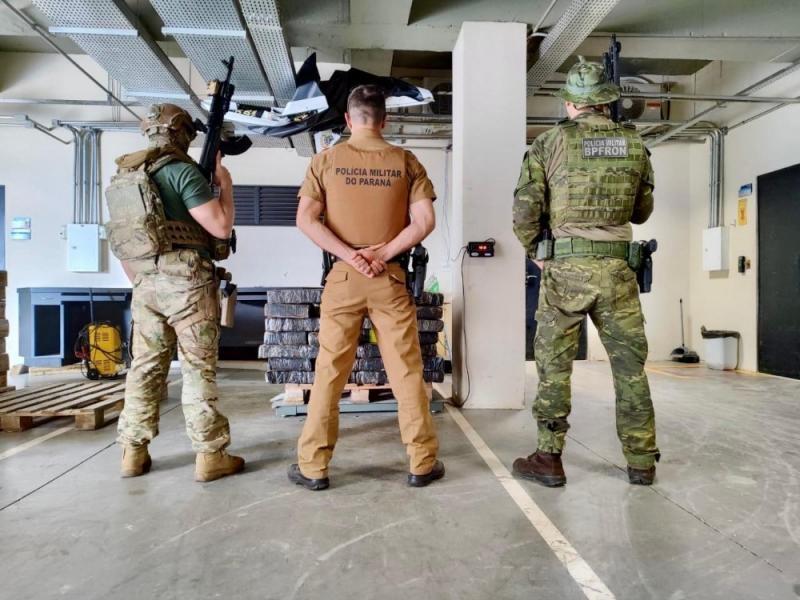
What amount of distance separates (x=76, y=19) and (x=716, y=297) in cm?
850

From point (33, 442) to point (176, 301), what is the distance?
5.87 feet

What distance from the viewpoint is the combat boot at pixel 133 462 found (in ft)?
8.47

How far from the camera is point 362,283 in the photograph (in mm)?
2326

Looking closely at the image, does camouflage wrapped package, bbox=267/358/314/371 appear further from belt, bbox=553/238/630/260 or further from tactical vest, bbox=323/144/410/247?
belt, bbox=553/238/630/260

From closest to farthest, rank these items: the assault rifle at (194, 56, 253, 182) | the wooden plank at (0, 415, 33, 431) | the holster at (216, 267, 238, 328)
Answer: the holster at (216, 267, 238, 328), the assault rifle at (194, 56, 253, 182), the wooden plank at (0, 415, 33, 431)

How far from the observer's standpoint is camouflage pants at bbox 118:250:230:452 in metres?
2.43

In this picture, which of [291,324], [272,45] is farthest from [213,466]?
[272,45]

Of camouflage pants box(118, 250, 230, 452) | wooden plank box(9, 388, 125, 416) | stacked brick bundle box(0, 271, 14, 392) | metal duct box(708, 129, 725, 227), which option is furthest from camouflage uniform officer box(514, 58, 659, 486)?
metal duct box(708, 129, 725, 227)

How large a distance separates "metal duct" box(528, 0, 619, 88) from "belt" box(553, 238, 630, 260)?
2.64m

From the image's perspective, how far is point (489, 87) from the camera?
427 cm

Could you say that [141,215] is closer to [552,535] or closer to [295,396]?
[295,396]

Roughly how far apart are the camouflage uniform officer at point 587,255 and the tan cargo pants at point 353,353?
0.64 meters

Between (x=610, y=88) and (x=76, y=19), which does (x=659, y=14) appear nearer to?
(x=610, y=88)

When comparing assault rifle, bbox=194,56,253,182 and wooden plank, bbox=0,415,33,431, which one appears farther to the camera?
wooden plank, bbox=0,415,33,431
